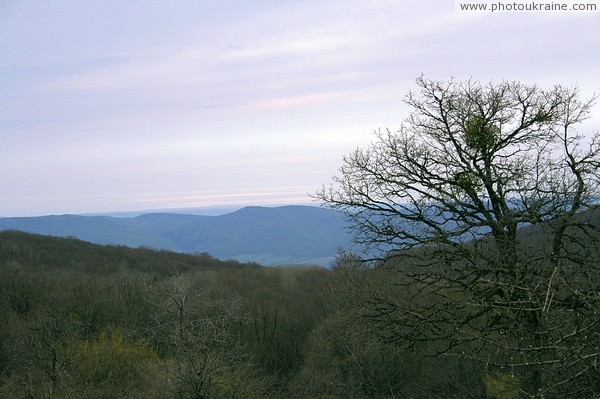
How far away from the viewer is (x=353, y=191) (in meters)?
15.1

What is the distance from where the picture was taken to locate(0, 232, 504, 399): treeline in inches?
740

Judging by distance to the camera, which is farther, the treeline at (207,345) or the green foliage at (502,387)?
the treeline at (207,345)

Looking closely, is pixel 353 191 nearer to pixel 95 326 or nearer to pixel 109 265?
pixel 95 326

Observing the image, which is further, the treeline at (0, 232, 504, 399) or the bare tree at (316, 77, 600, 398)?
the treeline at (0, 232, 504, 399)

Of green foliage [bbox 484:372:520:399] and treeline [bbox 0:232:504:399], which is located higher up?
green foliage [bbox 484:372:520:399]

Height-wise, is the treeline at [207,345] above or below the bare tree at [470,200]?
below

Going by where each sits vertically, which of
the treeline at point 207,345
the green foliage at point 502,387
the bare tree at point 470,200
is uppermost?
the bare tree at point 470,200

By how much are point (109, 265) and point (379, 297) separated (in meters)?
71.5

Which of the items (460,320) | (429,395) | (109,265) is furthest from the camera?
(109,265)

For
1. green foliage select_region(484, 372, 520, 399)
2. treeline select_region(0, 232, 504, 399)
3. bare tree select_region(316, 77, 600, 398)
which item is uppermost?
bare tree select_region(316, 77, 600, 398)

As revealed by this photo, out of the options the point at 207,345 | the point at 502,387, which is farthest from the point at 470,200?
the point at 207,345

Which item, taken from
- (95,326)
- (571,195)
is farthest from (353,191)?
(95,326)

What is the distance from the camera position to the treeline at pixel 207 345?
1880 cm

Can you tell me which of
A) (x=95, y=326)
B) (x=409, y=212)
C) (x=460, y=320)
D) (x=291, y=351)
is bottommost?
(x=291, y=351)
